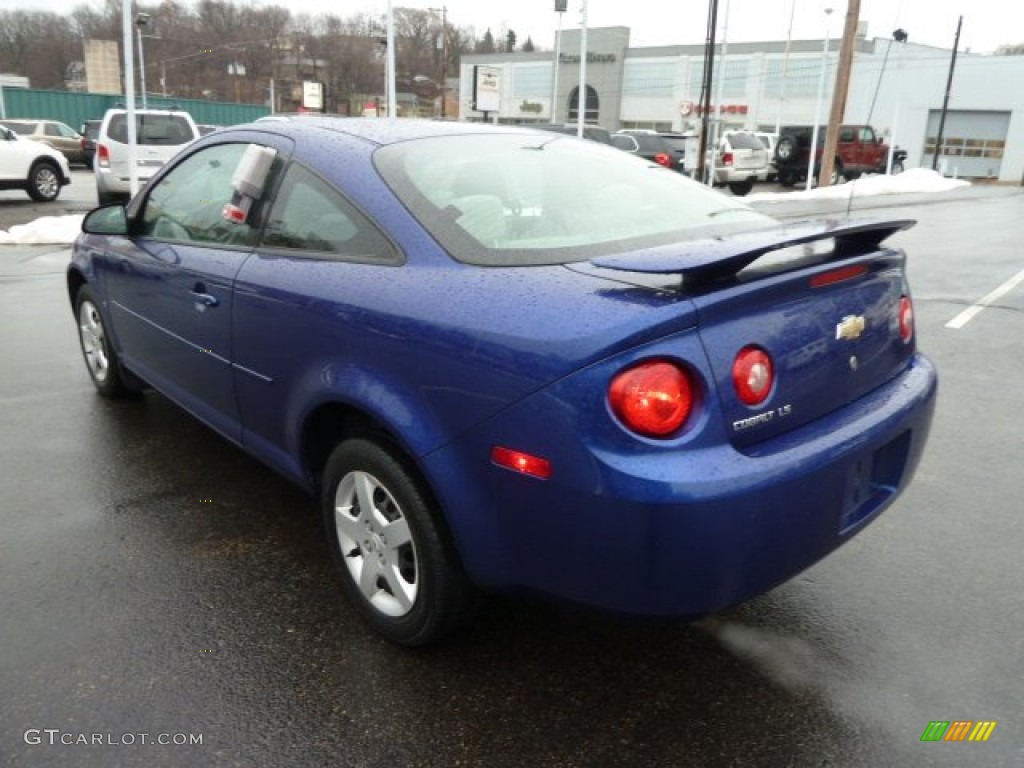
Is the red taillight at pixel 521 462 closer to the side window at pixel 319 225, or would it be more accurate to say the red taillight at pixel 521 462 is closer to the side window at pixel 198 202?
the side window at pixel 319 225

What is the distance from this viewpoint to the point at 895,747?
222 cm

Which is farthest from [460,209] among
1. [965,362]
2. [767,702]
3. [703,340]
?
[965,362]

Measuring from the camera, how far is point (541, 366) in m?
2.03

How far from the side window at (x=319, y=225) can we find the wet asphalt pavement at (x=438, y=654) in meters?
1.09

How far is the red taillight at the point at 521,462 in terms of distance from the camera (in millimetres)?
2037

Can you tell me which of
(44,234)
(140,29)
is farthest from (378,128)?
(140,29)

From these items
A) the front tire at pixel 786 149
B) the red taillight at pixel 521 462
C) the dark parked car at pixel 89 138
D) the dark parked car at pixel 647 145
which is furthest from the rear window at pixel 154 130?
the front tire at pixel 786 149

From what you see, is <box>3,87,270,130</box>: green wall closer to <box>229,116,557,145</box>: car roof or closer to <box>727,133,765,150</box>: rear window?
<box>727,133,765,150</box>: rear window

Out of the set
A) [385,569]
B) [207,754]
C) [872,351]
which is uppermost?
[872,351]

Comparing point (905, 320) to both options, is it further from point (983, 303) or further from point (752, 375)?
point (983, 303)

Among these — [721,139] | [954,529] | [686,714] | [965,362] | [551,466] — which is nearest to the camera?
[551,466]

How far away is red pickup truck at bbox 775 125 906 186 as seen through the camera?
100ft

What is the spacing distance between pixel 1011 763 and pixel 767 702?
1.97ft

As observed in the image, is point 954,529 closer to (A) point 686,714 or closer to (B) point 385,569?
(A) point 686,714
